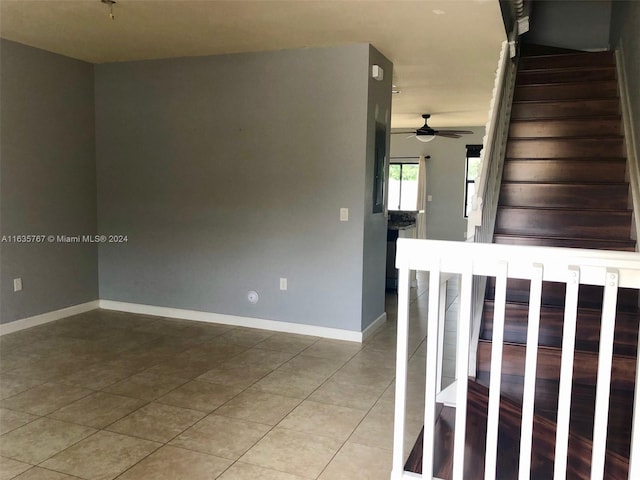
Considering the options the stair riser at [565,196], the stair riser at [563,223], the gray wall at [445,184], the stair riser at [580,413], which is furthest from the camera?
the gray wall at [445,184]

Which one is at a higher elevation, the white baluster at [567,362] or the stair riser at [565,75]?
the stair riser at [565,75]

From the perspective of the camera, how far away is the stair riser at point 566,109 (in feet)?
13.9

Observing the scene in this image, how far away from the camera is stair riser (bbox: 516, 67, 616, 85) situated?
4.61m

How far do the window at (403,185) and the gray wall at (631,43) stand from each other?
18.1ft

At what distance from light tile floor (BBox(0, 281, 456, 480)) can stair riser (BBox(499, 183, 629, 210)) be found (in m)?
1.38

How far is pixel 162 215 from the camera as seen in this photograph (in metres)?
5.02

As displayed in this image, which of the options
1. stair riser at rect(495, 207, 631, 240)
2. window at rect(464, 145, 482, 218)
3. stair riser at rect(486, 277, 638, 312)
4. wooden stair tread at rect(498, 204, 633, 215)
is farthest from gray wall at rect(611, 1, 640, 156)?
window at rect(464, 145, 482, 218)

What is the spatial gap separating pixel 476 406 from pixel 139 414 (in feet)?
6.18

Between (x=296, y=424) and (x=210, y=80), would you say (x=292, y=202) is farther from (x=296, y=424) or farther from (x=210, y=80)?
(x=296, y=424)

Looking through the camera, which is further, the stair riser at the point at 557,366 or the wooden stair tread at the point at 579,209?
the wooden stair tread at the point at 579,209

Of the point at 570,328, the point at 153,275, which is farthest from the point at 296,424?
the point at 153,275

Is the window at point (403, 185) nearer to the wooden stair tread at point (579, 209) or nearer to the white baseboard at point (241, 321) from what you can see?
the white baseboard at point (241, 321)

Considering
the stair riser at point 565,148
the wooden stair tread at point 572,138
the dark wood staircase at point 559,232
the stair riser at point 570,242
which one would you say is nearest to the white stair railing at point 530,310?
the dark wood staircase at point 559,232

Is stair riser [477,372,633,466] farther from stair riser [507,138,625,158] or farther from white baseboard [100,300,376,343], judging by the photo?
stair riser [507,138,625,158]
